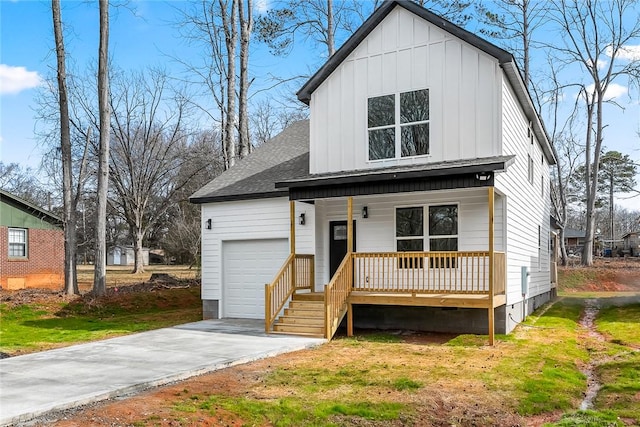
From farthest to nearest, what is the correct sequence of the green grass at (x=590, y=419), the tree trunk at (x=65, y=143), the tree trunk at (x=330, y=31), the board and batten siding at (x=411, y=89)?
the tree trunk at (x=330, y=31)
the tree trunk at (x=65, y=143)
the board and batten siding at (x=411, y=89)
the green grass at (x=590, y=419)

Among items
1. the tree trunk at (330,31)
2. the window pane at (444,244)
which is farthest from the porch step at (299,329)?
the tree trunk at (330,31)

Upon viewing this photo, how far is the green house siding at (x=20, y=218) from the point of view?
22562mm

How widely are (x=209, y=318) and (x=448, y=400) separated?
9251mm

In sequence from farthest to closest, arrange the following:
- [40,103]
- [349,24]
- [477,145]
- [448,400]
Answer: [349,24], [40,103], [477,145], [448,400]

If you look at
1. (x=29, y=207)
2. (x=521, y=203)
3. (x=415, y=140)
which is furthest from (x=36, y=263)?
(x=521, y=203)

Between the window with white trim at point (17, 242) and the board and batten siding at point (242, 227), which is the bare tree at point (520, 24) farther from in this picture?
the window with white trim at point (17, 242)

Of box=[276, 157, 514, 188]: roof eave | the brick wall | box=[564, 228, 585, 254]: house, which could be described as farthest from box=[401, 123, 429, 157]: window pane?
box=[564, 228, 585, 254]: house

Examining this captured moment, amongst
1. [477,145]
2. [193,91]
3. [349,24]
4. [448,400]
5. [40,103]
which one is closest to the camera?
[448,400]

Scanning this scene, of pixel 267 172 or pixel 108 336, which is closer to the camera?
pixel 108 336

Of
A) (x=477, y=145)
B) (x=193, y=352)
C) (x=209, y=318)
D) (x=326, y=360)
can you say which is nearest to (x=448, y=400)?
(x=326, y=360)

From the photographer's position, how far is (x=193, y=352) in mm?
9328

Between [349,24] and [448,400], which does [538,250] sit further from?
[349,24]

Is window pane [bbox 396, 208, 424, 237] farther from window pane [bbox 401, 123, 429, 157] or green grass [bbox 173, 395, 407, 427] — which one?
green grass [bbox 173, 395, 407, 427]

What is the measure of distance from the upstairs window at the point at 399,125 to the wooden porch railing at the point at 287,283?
118 inches
